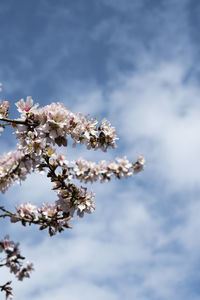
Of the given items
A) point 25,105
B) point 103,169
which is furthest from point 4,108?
point 103,169

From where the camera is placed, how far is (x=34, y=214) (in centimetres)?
710

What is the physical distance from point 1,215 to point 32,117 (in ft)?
6.16

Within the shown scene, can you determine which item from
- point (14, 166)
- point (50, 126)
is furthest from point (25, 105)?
point (14, 166)

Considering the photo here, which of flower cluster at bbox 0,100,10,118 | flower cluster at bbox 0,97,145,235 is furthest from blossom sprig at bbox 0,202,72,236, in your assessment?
flower cluster at bbox 0,100,10,118

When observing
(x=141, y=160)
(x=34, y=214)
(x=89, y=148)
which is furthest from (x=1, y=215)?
(x=141, y=160)

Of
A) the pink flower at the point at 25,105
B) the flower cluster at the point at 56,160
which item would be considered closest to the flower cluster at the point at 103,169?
the flower cluster at the point at 56,160

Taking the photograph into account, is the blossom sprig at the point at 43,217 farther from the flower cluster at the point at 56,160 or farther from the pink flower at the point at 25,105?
the pink flower at the point at 25,105

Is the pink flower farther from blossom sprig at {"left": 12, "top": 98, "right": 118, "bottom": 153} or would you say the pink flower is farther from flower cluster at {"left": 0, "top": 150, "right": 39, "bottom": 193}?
flower cluster at {"left": 0, "top": 150, "right": 39, "bottom": 193}

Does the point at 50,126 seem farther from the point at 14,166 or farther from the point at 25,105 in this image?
the point at 14,166

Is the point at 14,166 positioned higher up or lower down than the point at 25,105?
lower down

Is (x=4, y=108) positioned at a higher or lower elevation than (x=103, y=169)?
higher

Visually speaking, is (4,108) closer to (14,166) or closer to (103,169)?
(14,166)

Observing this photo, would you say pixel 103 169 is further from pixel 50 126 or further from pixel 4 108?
pixel 4 108

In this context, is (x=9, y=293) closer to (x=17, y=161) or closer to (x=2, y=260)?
(x=2, y=260)
